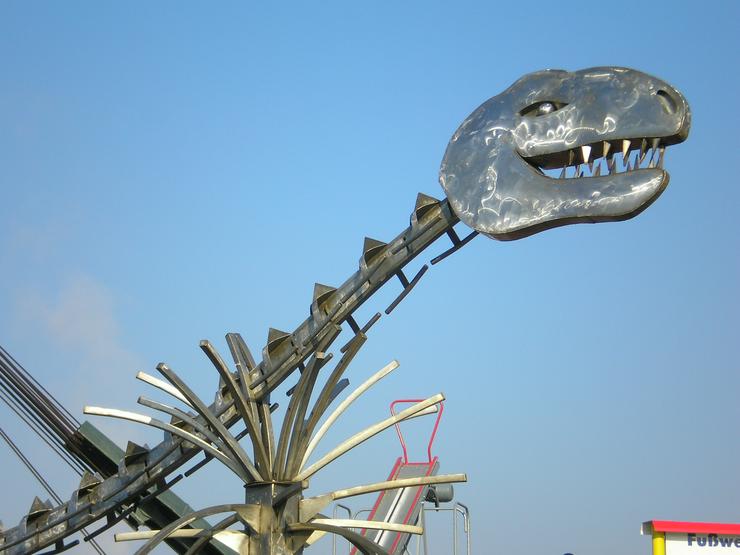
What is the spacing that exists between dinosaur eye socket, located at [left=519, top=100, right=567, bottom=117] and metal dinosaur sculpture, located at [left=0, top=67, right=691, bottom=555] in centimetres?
1

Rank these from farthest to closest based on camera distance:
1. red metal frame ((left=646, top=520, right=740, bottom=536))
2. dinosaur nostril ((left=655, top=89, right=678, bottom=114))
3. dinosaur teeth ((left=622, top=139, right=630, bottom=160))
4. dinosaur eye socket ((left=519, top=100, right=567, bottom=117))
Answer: red metal frame ((left=646, top=520, right=740, bottom=536)) < dinosaur eye socket ((left=519, top=100, right=567, bottom=117)) < dinosaur teeth ((left=622, top=139, right=630, bottom=160)) < dinosaur nostril ((left=655, top=89, right=678, bottom=114))

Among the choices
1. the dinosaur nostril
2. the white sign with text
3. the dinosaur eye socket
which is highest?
the dinosaur eye socket

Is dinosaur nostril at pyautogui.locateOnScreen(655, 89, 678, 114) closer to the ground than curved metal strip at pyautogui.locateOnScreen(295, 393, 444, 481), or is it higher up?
higher up

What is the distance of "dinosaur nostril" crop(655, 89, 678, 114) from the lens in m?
10.4

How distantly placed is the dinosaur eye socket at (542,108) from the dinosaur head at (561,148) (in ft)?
0.03

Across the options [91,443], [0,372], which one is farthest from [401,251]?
[0,372]

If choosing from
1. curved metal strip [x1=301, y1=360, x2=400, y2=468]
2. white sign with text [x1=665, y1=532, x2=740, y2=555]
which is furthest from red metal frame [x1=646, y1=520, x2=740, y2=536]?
curved metal strip [x1=301, y1=360, x2=400, y2=468]

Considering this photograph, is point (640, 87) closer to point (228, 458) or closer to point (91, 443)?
point (228, 458)

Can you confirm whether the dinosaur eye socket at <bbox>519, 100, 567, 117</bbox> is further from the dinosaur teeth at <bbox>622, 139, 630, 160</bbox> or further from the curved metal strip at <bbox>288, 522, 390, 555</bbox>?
the curved metal strip at <bbox>288, 522, 390, 555</bbox>

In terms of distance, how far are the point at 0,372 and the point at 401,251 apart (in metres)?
6.61

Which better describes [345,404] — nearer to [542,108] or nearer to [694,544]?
[542,108]

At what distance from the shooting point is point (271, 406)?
37.8 ft

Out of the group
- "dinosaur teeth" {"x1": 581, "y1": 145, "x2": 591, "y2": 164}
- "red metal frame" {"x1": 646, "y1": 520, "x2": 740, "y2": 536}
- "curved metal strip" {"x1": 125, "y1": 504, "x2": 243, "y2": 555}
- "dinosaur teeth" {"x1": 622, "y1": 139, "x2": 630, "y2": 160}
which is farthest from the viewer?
"red metal frame" {"x1": 646, "y1": 520, "x2": 740, "y2": 536}

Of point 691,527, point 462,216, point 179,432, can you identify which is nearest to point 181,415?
point 179,432
